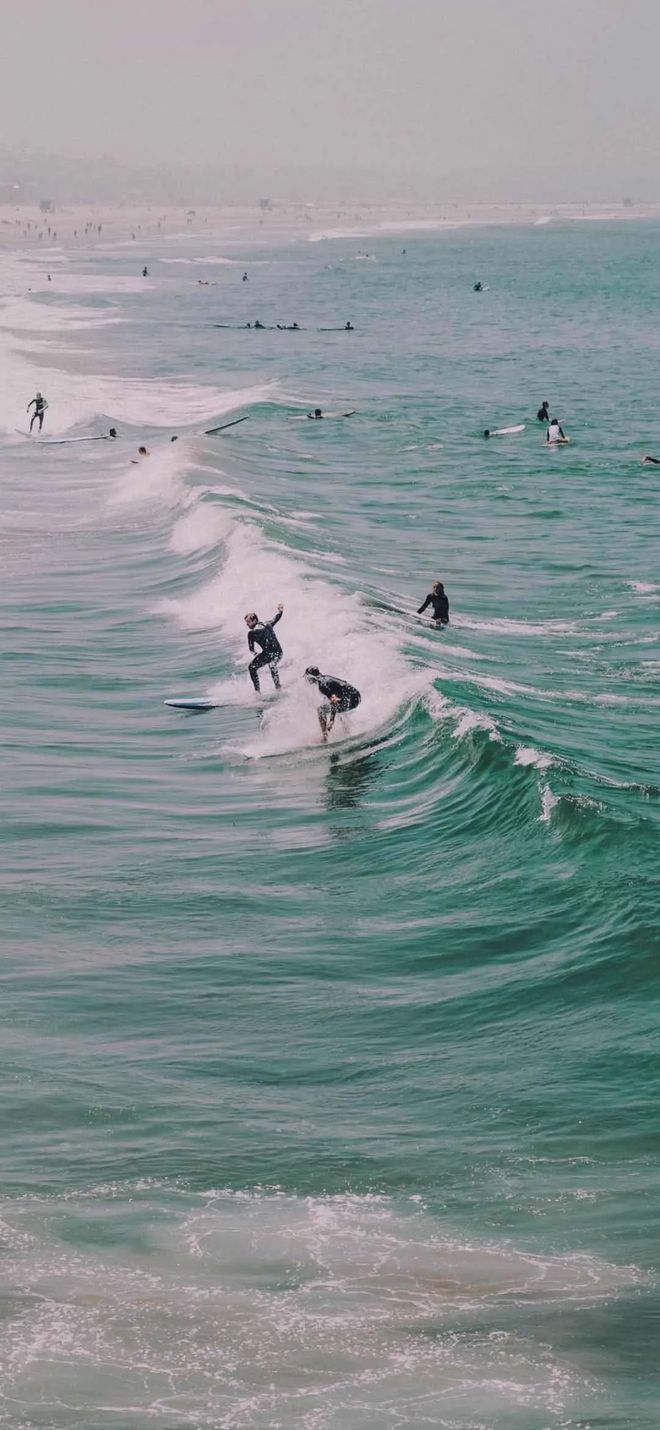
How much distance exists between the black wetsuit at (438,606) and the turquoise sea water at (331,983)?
15.4 inches

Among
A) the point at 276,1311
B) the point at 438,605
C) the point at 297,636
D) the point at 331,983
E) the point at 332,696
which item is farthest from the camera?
the point at 438,605

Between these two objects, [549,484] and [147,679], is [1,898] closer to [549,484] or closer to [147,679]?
[147,679]

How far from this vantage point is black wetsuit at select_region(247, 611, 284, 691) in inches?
1103

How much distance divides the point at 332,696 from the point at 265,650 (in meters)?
3.47

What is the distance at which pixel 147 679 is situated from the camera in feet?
97.7

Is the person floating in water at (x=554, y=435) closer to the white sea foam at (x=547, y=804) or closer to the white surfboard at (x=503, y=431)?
the white surfboard at (x=503, y=431)

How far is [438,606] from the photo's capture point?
32.3 m

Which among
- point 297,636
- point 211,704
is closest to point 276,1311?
point 211,704

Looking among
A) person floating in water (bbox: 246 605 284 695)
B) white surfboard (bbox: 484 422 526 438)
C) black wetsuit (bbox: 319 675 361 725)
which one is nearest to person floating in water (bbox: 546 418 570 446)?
white surfboard (bbox: 484 422 526 438)

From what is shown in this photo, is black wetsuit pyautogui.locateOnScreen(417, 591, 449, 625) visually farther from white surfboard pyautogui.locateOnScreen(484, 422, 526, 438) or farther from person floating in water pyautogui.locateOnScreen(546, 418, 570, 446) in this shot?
white surfboard pyautogui.locateOnScreen(484, 422, 526, 438)

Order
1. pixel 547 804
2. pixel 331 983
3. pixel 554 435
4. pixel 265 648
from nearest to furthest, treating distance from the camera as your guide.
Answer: pixel 331 983
pixel 547 804
pixel 265 648
pixel 554 435

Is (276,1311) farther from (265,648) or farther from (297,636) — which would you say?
(297,636)

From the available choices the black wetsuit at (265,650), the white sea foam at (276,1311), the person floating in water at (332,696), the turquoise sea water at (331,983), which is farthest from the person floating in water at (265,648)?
the white sea foam at (276,1311)

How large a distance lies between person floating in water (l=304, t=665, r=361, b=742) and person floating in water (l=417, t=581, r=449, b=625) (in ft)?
21.7
